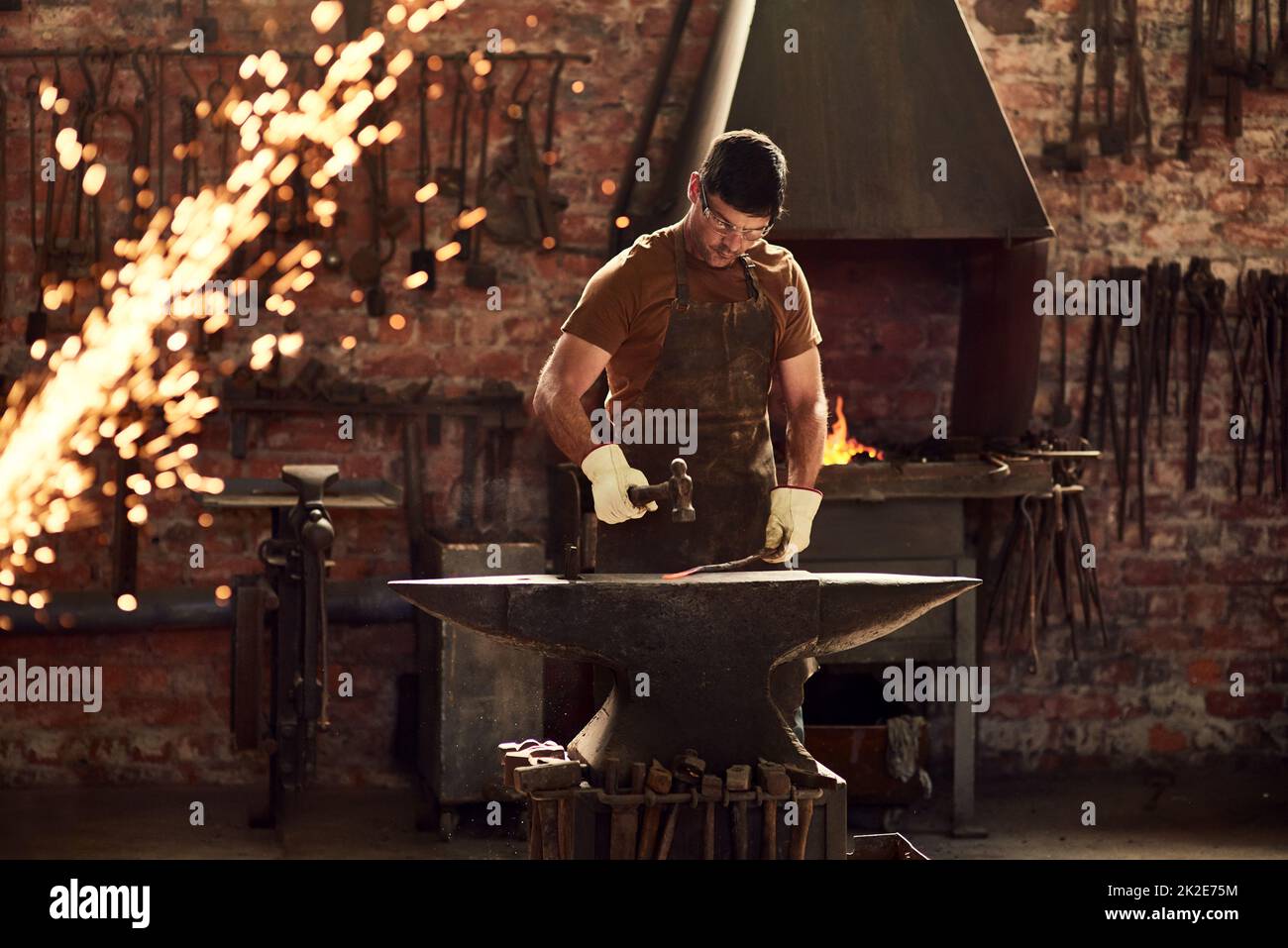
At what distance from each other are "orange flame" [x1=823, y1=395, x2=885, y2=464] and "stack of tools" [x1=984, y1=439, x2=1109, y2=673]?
19.6 inches

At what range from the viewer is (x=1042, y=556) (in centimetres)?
545

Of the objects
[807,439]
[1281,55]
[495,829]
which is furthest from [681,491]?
[1281,55]

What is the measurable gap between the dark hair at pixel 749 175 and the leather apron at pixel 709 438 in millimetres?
251

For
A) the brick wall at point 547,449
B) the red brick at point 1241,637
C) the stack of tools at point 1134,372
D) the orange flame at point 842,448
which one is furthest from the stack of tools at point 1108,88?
the red brick at point 1241,637

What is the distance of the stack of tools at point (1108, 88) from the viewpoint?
18.7 ft

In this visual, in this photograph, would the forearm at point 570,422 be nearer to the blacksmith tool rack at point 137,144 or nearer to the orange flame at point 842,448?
the orange flame at point 842,448

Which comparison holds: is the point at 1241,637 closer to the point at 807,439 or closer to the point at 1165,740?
the point at 1165,740

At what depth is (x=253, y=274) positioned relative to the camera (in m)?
5.46

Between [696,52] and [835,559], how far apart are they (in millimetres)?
1747

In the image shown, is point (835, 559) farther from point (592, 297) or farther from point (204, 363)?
point (204, 363)

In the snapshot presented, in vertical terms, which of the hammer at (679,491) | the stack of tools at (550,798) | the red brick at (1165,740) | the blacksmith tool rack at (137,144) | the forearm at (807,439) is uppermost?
the blacksmith tool rack at (137,144)

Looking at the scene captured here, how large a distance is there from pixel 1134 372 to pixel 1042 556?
30.1 inches
